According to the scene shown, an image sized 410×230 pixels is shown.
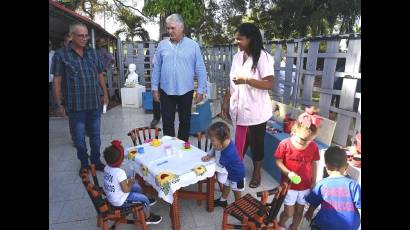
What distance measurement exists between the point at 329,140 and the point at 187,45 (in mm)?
Answer: 1765

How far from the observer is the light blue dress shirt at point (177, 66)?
3049 millimetres

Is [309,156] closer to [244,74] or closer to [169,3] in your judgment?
[244,74]

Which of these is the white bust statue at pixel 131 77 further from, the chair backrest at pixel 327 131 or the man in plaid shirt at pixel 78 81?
the chair backrest at pixel 327 131

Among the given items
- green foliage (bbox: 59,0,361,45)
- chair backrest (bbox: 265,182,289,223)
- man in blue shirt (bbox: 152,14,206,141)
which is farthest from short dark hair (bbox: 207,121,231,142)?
green foliage (bbox: 59,0,361,45)

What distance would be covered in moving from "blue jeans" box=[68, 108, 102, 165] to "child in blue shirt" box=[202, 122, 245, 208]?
1451mm

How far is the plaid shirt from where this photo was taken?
107 inches

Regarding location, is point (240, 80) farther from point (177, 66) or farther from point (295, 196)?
point (295, 196)

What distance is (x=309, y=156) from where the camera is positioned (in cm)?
198

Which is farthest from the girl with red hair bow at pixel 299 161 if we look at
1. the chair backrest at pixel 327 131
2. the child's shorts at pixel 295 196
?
the chair backrest at pixel 327 131

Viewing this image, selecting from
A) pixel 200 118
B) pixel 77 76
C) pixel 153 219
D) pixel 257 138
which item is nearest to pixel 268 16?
pixel 200 118

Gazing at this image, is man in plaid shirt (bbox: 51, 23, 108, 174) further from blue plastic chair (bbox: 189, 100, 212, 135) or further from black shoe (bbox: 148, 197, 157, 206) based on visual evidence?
blue plastic chair (bbox: 189, 100, 212, 135)

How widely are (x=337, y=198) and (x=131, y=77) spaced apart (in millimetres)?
6515

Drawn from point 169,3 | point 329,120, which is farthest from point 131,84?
point 329,120
